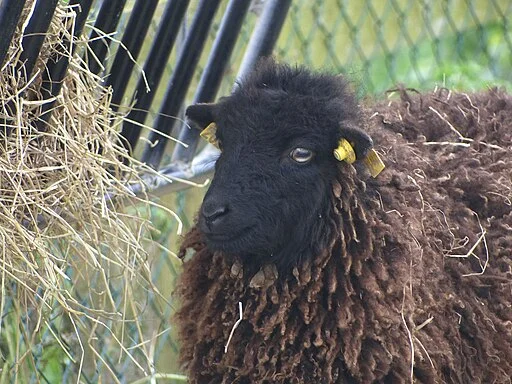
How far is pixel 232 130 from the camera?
2949mm

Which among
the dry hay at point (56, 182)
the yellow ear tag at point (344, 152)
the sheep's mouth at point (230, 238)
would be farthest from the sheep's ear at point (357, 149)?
the dry hay at point (56, 182)

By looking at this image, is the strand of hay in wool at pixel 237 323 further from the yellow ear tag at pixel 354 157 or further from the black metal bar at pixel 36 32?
the black metal bar at pixel 36 32

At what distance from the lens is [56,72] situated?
2984 millimetres

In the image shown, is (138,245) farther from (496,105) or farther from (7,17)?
(496,105)

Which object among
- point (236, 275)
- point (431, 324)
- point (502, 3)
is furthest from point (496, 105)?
point (502, 3)

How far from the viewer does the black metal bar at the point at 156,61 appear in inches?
136

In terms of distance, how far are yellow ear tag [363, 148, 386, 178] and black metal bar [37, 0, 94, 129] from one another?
0.89 m

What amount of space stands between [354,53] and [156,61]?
218 cm

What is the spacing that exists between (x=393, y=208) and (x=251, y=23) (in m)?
2.25

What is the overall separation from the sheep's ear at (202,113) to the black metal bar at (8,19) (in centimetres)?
65

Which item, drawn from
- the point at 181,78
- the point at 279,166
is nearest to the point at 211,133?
the point at 279,166

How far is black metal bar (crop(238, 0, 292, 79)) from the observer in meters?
3.89

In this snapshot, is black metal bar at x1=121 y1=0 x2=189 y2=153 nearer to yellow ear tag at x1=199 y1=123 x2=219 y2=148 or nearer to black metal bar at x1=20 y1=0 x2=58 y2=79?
yellow ear tag at x1=199 y1=123 x2=219 y2=148

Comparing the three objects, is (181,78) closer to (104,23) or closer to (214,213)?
(104,23)
